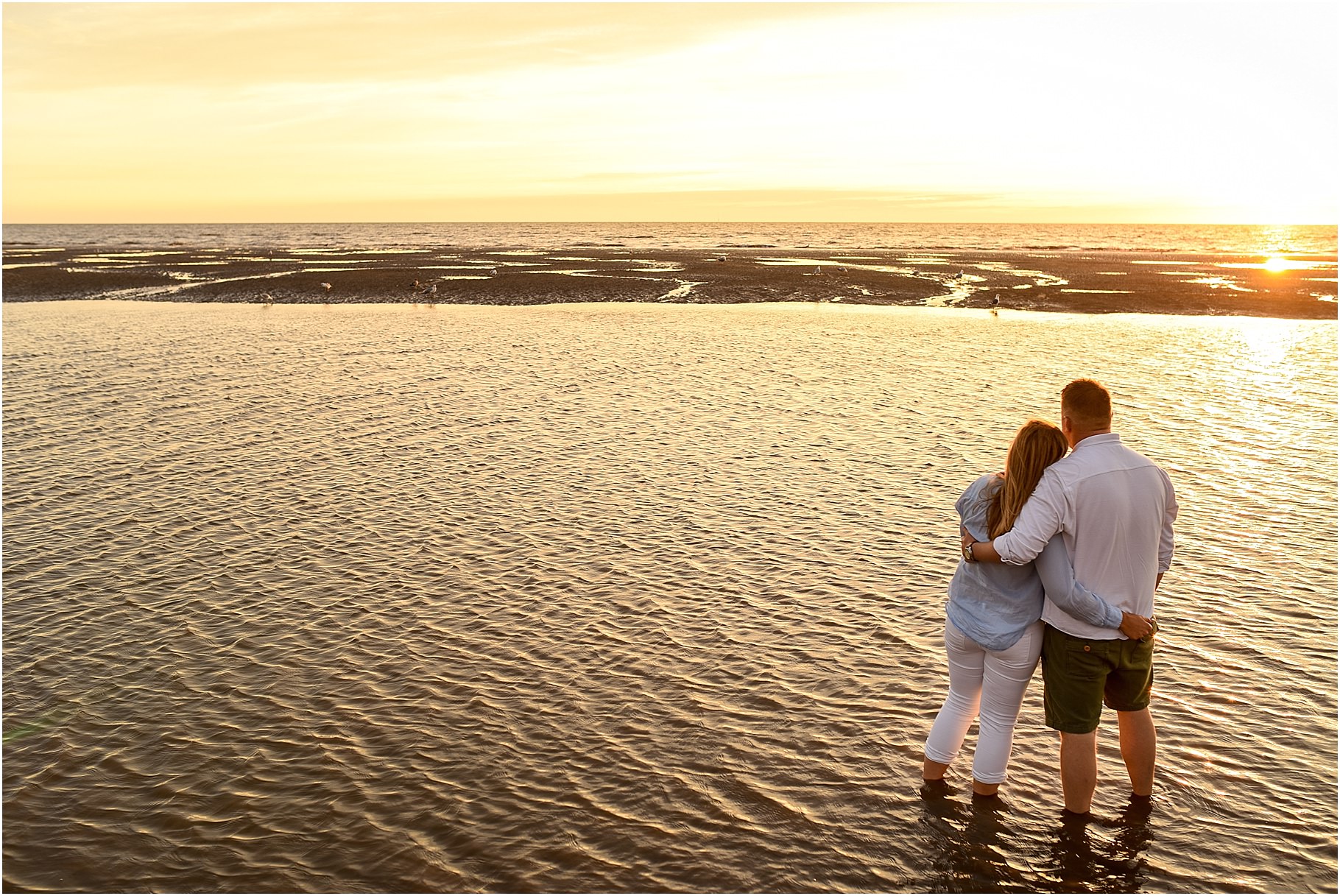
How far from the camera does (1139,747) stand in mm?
7207

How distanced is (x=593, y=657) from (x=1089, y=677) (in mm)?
5250

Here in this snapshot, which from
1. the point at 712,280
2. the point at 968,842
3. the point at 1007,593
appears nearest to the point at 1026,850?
the point at 968,842

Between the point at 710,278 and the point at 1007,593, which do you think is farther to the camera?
the point at 710,278

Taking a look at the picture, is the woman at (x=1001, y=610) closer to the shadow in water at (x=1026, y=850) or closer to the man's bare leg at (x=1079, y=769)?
the shadow in water at (x=1026, y=850)

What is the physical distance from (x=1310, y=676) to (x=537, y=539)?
9.67 meters

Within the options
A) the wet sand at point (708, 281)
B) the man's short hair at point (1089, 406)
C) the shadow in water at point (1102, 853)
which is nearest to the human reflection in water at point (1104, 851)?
the shadow in water at point (1102, 853)

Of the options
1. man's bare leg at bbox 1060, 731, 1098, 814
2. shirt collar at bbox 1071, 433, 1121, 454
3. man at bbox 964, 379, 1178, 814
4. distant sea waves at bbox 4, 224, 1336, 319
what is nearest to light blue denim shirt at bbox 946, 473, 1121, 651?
man at bbox 964, 379, 1178, 814

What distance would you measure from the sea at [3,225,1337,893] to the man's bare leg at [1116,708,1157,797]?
245 millimetres

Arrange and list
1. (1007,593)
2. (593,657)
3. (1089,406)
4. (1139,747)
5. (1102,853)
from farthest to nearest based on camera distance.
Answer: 1. (593,657)
2. (1139,747)
3. (1102,853)
4. (1007,593)
5. (1089,406)

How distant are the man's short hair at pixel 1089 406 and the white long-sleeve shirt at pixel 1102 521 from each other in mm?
105

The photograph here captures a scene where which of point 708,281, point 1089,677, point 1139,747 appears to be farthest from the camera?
point 708,281

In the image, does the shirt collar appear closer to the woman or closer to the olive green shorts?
the woman

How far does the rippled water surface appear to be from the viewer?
7055 mm

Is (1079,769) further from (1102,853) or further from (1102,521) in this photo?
(1102,521)
